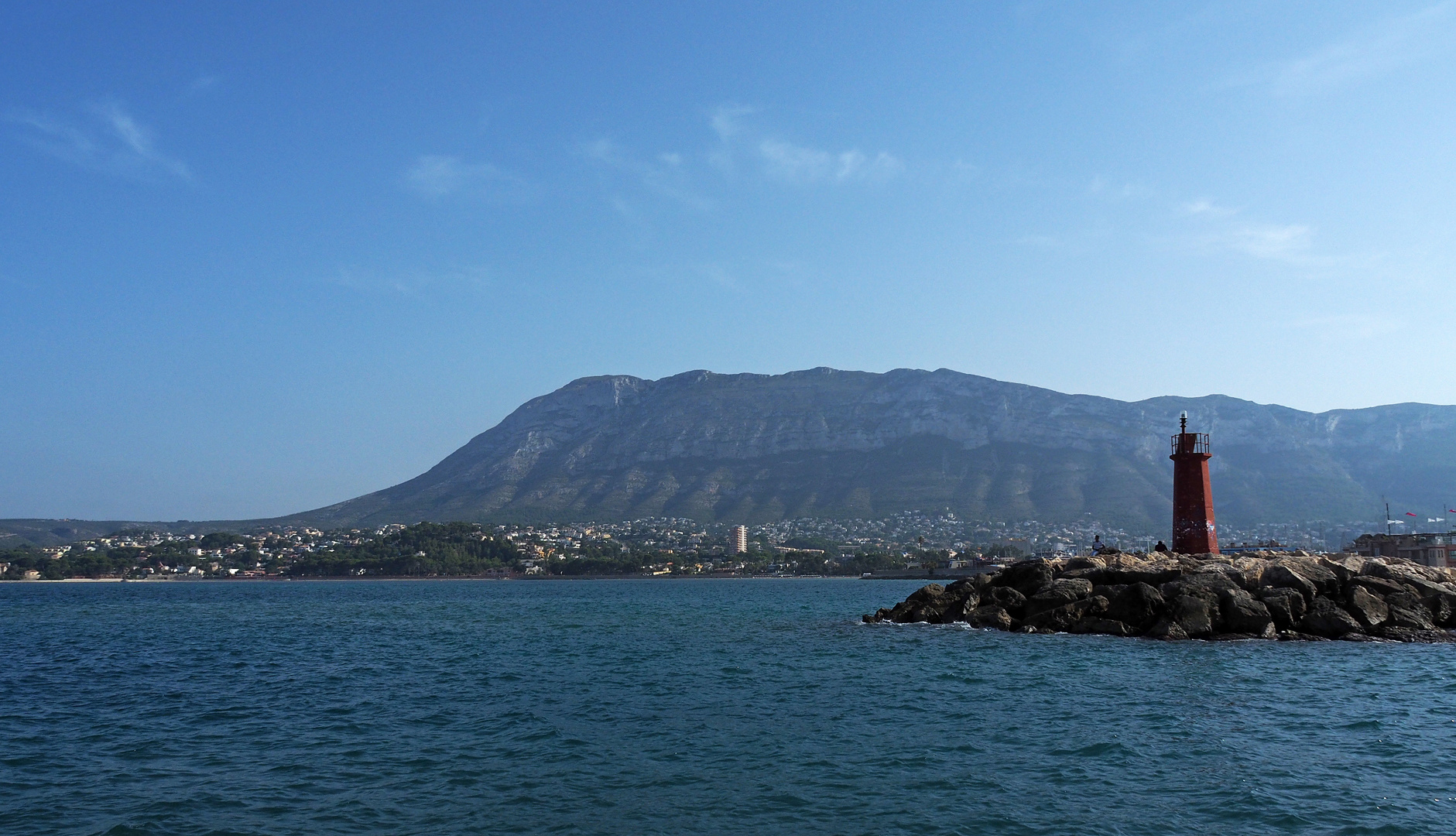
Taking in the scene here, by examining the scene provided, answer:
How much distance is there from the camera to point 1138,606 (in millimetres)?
40688

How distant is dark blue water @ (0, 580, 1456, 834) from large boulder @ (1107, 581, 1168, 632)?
9.35 ft

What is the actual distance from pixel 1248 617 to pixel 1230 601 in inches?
36.3

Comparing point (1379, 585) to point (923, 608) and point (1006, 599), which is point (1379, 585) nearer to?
point (1006, 599)

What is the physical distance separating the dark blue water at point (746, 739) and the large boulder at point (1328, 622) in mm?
2580

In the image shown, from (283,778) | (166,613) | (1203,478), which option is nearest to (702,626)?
(1203,478)

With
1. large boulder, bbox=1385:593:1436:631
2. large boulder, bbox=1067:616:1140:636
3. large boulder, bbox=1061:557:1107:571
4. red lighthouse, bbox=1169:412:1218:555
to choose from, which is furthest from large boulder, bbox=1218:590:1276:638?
red lighthouse, bbox=1169:412:1218:555

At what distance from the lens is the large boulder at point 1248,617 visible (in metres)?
38.8

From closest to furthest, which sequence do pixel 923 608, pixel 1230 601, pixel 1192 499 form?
1. pixel 1230 601
2. pixel 923 608
3. pixel 1192 499

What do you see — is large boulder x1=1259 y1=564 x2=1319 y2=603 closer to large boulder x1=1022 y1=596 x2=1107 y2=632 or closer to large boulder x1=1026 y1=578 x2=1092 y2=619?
large boulder x1=1022 y1=596 x2=1107 y2=632

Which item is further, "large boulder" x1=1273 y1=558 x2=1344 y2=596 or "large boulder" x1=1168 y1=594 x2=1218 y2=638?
"large boulder" x1=1273 y1=558 x2=1344 y2=596

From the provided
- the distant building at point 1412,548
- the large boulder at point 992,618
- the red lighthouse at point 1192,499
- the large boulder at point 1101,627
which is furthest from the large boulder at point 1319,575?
the distant building at point 1412,548

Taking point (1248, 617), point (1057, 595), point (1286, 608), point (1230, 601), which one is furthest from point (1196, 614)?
point (1057, 595)

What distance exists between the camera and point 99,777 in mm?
18016

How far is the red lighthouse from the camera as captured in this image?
169 feet
